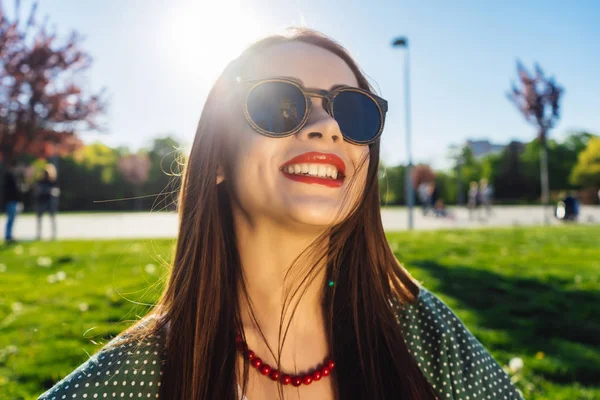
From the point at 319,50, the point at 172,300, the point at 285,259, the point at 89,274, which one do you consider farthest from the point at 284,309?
the point at 89,274

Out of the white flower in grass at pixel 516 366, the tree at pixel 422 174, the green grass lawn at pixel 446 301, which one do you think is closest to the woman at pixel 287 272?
the green grass lawn at pixel 446 301

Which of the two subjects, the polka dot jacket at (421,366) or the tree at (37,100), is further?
the tree at (37,100)

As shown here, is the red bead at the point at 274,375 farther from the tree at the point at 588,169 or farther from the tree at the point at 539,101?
the tree at the point at 588,169

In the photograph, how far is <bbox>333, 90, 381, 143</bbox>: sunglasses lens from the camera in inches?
55.2

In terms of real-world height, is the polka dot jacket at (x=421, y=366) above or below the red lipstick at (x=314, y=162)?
below

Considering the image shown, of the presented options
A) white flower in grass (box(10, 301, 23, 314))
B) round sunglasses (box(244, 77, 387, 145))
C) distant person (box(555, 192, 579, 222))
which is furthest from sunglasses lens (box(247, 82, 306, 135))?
white flower in grass (box(10, 301, 23, 314))

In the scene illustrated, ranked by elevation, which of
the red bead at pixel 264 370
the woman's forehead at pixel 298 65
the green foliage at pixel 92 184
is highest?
the green foliage at pixel 92 184

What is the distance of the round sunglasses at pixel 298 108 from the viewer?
1.33 metres

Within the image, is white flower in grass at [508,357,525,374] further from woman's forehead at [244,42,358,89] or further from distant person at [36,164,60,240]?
distant person at [36,164,60,240]

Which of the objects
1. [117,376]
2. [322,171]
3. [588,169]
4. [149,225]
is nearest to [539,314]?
[322,171]

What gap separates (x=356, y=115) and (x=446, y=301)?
139 inches

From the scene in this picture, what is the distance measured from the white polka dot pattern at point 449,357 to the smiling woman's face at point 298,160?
0.51m

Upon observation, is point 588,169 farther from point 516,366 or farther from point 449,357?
point 449,357

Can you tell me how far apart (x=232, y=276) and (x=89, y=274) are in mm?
5042
